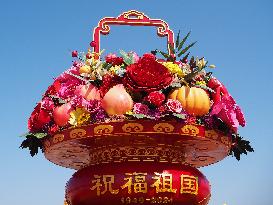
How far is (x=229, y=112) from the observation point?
6102mm

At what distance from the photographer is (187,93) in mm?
5957

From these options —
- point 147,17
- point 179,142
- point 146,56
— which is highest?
point 147,17

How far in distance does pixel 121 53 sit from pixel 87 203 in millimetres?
1834

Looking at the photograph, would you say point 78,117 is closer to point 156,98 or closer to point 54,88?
point 54,88

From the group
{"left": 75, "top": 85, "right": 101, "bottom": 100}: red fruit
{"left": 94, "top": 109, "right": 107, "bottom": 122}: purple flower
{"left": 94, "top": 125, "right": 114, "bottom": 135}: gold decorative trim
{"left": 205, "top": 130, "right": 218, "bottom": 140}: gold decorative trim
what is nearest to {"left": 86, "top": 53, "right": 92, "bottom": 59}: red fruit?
{"left": 75, "top": 85, "right": 101, "bottom": 100}: red fruit

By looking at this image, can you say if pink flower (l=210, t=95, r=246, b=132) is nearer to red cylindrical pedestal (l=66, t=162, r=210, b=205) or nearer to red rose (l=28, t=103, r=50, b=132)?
red cylindrical pedestal (l=66, t=162, r=210, b=205)

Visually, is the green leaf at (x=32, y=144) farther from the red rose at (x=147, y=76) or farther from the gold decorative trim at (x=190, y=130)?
the gold decorative trim at (x=190, y=130)

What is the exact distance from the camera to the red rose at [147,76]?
19.6 feet

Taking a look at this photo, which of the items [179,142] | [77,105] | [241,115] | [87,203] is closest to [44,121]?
[77,105]

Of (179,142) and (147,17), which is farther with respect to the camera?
(147,17)

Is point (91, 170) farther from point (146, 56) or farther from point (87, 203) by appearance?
point (146, 56)

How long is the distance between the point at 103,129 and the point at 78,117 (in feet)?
1.47

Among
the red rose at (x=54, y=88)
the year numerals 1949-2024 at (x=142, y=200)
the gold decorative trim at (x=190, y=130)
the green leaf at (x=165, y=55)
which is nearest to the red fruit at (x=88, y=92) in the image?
the red rose at (x=54, y=88)

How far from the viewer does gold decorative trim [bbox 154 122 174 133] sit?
569 centimetres
